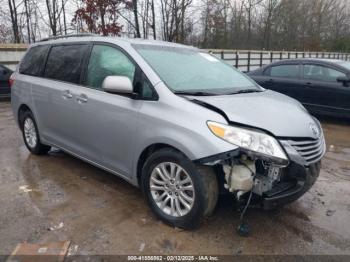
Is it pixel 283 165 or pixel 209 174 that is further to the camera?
pixel 209 174

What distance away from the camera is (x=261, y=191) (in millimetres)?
2787

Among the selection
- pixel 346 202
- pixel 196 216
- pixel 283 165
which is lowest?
pixel 346 202

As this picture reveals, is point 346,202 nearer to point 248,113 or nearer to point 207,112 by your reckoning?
point 248,113

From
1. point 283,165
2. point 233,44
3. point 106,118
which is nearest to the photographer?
point 283,165

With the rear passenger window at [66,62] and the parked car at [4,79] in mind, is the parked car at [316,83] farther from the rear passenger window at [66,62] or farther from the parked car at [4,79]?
the parked car at [4,79]

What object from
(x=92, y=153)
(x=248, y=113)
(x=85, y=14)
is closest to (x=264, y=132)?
(x=248, y=113)

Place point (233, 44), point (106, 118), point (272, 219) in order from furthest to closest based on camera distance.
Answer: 1. point (233, 44)
2. point (106, 118)
3. point (272, 219)

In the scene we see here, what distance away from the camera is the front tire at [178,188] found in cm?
287

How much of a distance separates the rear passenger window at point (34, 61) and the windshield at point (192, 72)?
2023 millimetres

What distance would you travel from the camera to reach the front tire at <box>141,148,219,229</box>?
113 inches

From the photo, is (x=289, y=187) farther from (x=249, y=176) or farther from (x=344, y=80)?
(x=344, y=80)

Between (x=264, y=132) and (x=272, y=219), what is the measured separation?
1.07m

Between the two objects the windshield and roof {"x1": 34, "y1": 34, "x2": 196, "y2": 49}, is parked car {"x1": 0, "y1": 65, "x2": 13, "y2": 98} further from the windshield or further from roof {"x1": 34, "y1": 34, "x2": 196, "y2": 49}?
→ the windshield

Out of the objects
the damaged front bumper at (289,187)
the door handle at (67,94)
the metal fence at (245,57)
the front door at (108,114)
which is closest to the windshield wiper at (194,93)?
the front door at (108,114)
